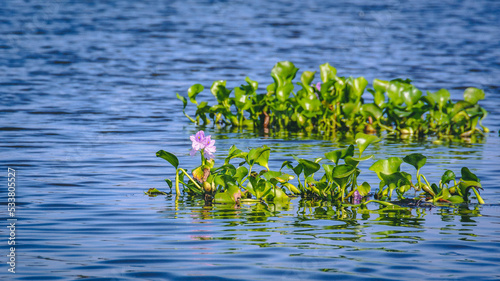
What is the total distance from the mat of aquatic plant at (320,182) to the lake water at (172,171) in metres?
0.22

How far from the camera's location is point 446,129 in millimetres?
12008

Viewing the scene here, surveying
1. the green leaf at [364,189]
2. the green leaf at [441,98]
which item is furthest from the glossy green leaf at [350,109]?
the green leaf at [364,189]

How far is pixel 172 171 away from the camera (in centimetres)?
893

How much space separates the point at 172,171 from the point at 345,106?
3745mm

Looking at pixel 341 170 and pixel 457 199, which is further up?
pixel 341 170

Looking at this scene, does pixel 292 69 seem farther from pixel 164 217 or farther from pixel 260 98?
pixel 164 217

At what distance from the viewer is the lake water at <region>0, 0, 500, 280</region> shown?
538 cm

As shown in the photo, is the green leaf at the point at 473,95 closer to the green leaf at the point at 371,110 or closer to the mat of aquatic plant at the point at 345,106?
the mat of aquatic plant at the point at 345,106

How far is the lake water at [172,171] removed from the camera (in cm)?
538

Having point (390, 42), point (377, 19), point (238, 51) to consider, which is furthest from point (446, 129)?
point (377, 19)

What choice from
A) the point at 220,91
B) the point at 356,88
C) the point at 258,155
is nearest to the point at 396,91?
the point at 356,88

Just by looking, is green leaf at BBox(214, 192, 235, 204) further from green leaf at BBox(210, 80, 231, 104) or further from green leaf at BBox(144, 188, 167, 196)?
green leaf at BBox(210, 80, 231, 104)

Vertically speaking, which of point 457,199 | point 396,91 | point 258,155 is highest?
point 396,91

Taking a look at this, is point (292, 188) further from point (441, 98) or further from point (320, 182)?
point (441, 98)
